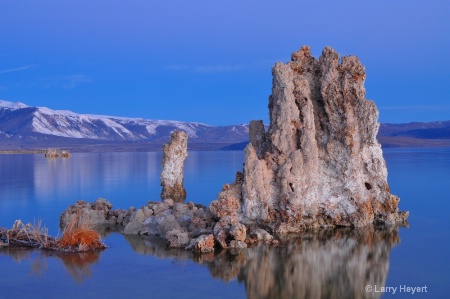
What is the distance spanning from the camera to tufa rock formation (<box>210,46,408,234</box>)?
58.0 feet

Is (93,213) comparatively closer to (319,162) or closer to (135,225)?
(135,225)

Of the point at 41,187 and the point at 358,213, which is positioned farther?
the point at 41,187

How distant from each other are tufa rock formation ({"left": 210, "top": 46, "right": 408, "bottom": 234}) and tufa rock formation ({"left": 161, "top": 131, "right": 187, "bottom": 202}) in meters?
7.11

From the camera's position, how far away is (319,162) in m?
18.8

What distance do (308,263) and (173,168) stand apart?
13.1 meters

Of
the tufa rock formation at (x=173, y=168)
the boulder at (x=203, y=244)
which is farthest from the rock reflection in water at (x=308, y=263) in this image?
the tufa rock formation at (x=173, y=168)

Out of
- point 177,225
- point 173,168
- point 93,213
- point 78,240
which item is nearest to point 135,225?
point 177,225

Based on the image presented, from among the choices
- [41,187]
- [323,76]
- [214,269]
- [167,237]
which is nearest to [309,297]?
[214,269]

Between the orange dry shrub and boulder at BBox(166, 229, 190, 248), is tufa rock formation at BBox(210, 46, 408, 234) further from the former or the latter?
the orange dry shrub

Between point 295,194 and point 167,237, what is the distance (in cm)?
406

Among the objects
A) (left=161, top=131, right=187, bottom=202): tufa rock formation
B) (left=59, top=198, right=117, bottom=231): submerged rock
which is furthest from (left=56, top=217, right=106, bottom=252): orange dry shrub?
(left=161, top=131, right=187, bottom=202): tufa rock formation

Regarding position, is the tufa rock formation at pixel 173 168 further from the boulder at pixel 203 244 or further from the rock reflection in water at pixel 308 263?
the boulder at pixel 203 244

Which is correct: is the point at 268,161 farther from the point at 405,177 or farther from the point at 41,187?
the point at 405,177

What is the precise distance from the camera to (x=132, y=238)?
17.5 meters
